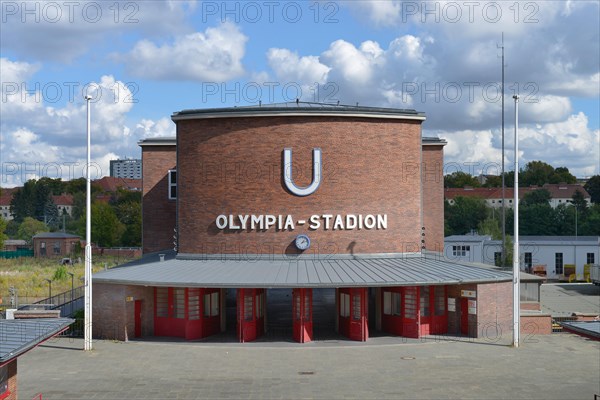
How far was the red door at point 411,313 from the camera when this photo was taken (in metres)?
33.9

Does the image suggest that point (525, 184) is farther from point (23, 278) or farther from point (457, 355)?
point (457, 355)

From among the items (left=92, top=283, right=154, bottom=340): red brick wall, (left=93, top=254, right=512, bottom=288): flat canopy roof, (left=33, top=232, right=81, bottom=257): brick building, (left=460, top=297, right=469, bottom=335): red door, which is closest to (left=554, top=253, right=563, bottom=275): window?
(left=93, top=254, right=512, bottom=288): flat canopy roof

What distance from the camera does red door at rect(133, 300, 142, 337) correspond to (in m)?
34.3

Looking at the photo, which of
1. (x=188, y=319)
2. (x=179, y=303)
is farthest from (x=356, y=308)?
(x=179, y=303)

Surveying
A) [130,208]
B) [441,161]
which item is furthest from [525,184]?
[441,161]

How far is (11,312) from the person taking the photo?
109 feet

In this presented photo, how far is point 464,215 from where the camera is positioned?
116438mm

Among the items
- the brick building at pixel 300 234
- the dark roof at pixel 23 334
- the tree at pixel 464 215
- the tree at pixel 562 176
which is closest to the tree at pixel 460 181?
Answer: the tree at pixel 562 176

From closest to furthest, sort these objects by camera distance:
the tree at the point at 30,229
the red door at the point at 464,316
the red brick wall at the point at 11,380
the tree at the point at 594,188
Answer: the red brick wall at the point at 11,380
the red door at the point at 464,316
the tree at the point at 30,229
the tree at the point at 594,188

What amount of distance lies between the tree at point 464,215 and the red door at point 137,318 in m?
86.9

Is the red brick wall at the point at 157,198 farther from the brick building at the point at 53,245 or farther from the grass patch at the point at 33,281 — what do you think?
the brick building at the point at 53,245

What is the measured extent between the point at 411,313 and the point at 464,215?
85046 mm

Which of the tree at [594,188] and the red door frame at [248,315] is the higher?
the tree at [594,188]

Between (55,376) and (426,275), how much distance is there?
54.8 feet
